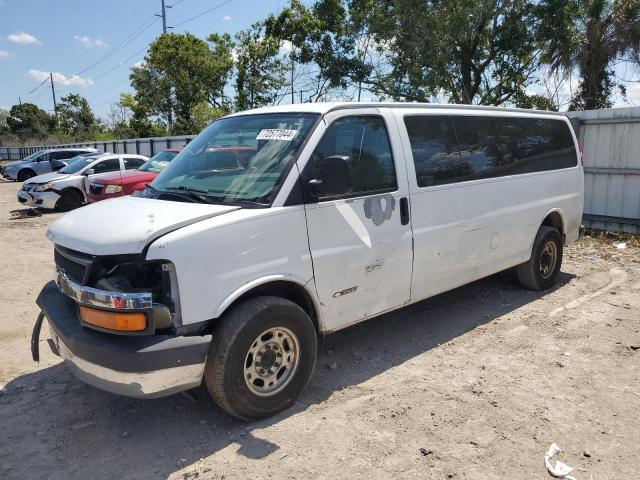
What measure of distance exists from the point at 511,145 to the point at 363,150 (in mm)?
2270

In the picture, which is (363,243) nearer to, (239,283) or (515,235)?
(239,283)

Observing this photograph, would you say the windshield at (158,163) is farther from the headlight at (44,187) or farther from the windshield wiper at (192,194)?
the windshield wiper at (192,194)

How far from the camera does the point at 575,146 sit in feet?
21.2

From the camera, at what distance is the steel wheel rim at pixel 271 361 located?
340cm

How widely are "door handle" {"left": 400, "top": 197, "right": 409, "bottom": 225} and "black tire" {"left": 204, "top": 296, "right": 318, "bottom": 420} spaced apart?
1190 millimetres

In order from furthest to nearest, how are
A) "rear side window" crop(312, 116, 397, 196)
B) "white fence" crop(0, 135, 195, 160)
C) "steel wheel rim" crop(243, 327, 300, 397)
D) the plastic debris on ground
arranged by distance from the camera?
"white fence" crop(0, 135, 195, 160) → "rear side window" crop(312, 116, 397, 196) → "steel wheel rim" crop(243, 327, 300, 397) → the plastic debris on ground

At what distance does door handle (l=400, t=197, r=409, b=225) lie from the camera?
4.19 meters

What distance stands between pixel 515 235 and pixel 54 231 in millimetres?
4358

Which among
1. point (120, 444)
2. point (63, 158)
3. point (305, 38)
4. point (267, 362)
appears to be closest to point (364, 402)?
point (267, 362)

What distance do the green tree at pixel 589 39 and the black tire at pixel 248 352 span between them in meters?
15.7

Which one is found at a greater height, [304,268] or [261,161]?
[261,161]

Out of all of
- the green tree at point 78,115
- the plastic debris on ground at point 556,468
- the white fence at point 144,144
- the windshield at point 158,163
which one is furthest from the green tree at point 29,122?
the plastic debris on ground at point 556,468

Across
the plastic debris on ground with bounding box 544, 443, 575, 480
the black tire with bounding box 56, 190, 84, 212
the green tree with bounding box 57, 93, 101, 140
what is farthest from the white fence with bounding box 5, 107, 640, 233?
the green tree with bounding box 57, 93, 101, 140

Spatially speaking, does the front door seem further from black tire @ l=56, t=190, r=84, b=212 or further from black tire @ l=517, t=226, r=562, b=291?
black tire @ l=56, t=190, r=84, b=212
